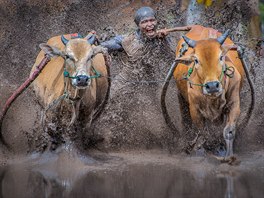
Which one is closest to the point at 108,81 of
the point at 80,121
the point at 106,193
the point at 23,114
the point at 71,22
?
the point at 80,121

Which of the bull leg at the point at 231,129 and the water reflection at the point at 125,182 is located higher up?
the bull leg at the point at 231,129

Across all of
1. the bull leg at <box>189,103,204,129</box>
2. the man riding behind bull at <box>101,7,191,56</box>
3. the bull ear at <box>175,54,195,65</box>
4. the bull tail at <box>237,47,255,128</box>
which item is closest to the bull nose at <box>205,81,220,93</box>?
the bull ear at <box>175,54,195,65</box>

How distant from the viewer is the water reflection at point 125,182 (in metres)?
9.87

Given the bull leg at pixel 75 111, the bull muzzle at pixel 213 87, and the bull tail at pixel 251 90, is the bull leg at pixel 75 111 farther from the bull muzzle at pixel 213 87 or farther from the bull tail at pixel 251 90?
the bull tail at pixel 251 90

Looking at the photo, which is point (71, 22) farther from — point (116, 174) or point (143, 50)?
point (116, 174)

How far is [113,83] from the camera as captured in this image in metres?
14.3

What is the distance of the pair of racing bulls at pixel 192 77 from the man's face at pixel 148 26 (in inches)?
37.8

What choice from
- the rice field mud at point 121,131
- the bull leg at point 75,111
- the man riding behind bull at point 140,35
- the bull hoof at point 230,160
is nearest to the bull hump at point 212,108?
the rice field mud at point 121,131

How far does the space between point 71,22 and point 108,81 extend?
14.5 ft

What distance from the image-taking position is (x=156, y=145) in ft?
44.5

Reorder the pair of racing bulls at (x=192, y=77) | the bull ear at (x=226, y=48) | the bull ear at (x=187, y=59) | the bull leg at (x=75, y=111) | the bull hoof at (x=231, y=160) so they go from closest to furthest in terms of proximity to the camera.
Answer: the bull hoof at (x=231, y=160) < the pair of racing bulls at (x=192, y=77) < the bull ear at (x=226, y=48) < the bull ear at (x=187, y=59) < the bull leg at (x=75, y=111)

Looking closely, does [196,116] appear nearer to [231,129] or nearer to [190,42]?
[231,129]

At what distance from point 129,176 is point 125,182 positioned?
1.62 feet

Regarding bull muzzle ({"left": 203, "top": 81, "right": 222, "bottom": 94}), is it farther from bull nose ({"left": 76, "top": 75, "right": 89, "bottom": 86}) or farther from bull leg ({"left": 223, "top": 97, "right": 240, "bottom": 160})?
bull nose ({"left": 76, "top": 75, "right": 89, "bottom": 86})
